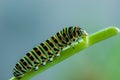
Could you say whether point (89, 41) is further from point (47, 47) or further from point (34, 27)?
point (34, 27)

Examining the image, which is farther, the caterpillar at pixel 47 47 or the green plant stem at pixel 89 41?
the caterpillar at pixel 47 47

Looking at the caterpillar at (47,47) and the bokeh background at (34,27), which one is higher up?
the bokeh background at (34,27)

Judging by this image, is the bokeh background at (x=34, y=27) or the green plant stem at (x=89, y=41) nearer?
the green plant stem at (x=89, y=41)

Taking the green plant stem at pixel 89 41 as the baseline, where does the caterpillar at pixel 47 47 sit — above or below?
above

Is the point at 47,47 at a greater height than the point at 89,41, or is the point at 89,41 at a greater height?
the point at 47,47

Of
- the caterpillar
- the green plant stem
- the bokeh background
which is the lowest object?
the green plant stem

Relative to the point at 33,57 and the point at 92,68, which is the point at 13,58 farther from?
the point at 33,57

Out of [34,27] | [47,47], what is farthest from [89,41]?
[34,27]

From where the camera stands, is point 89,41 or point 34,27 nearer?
point 89,41

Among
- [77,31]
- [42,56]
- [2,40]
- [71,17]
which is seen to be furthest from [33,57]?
[71,17]

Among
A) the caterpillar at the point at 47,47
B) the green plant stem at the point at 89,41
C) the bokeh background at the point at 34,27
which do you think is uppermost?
the bokeh background at the point at 34,27

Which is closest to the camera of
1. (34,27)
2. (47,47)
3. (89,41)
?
(89,41)

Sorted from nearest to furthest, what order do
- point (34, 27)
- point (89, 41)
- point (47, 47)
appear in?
point (89, 41) < point (47, 47) < point (34, 27)
